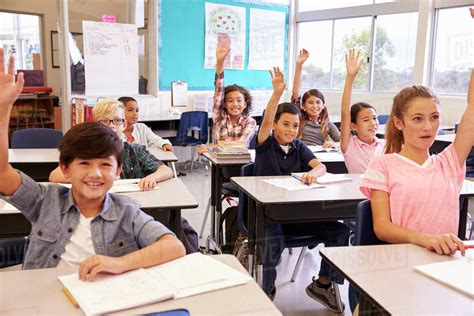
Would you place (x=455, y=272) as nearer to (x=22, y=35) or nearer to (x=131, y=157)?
(x=131, y=157)

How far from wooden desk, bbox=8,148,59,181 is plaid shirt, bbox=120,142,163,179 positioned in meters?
0.69

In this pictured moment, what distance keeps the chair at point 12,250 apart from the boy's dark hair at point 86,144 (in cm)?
53

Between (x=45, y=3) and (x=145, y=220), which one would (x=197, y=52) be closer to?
(x=45, y=3)

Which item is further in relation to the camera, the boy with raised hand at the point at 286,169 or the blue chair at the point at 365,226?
the boy with raised hand at the point at 286,169

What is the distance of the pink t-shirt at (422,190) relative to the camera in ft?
5.23

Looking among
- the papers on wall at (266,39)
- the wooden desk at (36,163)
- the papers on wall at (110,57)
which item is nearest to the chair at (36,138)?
the wooden desk at (36,163)

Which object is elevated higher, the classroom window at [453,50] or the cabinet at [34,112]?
the classroom window at [453,50]

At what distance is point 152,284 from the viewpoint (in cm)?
109

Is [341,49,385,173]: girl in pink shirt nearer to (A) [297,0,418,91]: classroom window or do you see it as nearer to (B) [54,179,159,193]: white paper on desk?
(B) [54,179,159,193]: white paper on desk

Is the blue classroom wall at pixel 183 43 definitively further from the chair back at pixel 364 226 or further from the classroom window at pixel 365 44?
the chair back at pixel 364 226

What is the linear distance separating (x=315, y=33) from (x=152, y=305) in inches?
285

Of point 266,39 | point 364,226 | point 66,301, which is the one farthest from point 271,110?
point 266,39

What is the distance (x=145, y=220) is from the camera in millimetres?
1354

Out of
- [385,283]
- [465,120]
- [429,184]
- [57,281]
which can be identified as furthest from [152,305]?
[465,120]
